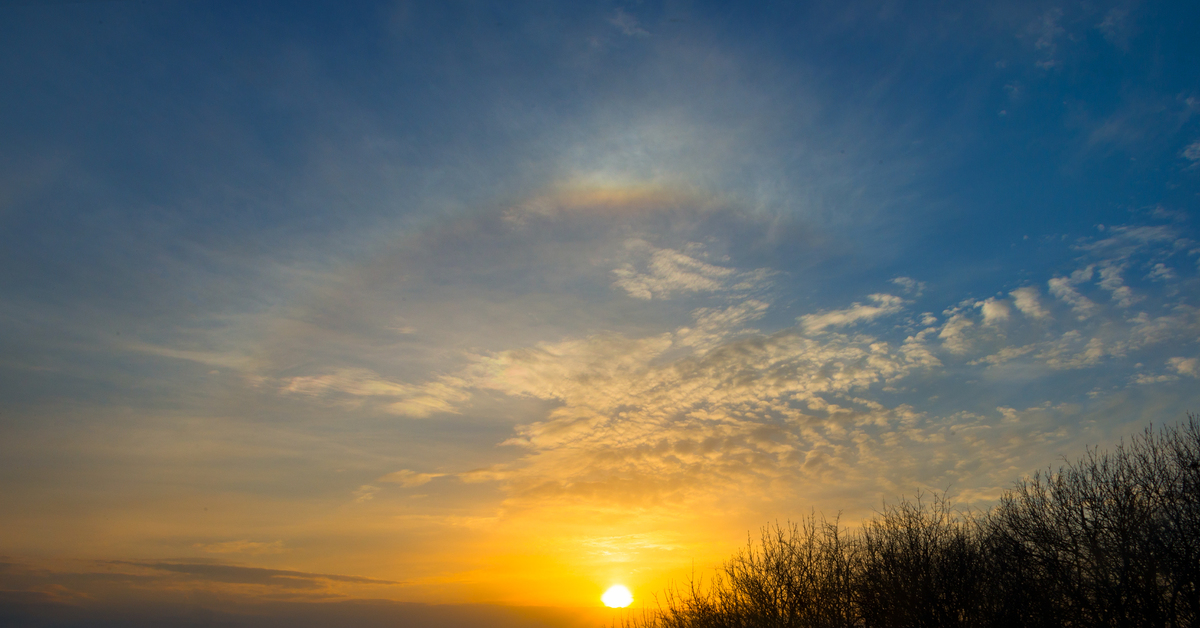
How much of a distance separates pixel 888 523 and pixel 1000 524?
8.33 m

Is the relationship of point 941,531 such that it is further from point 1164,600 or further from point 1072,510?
point 1164,600

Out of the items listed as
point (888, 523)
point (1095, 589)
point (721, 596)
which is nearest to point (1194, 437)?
point (1095, 589)

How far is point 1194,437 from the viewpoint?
30203mm

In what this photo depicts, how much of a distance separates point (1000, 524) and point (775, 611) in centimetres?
1536

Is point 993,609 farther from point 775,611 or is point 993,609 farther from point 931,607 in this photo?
point 775,611

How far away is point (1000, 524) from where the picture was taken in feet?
125

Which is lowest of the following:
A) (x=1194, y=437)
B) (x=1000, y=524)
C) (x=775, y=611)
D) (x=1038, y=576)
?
(x=775, y=611)

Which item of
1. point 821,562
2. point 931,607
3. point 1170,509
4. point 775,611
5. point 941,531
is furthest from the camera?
point 821,562

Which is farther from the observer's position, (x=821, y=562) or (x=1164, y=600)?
(x=821, y=562)

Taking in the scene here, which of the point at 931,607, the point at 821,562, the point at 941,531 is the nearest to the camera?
the point at 931,607

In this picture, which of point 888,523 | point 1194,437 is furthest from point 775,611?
point 1194,437

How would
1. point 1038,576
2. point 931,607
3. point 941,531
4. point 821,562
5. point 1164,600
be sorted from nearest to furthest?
point 1164,600
point 1038,576
point 931,607
point 941,531
point 821,562

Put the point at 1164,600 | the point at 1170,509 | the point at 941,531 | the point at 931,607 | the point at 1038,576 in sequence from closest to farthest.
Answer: the point at 1164,600 → the point at 1170,509 → the point at 1038,576 → the point at 931,607 → the point at 941,531

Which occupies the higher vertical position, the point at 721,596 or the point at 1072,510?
the point at 1072,510
